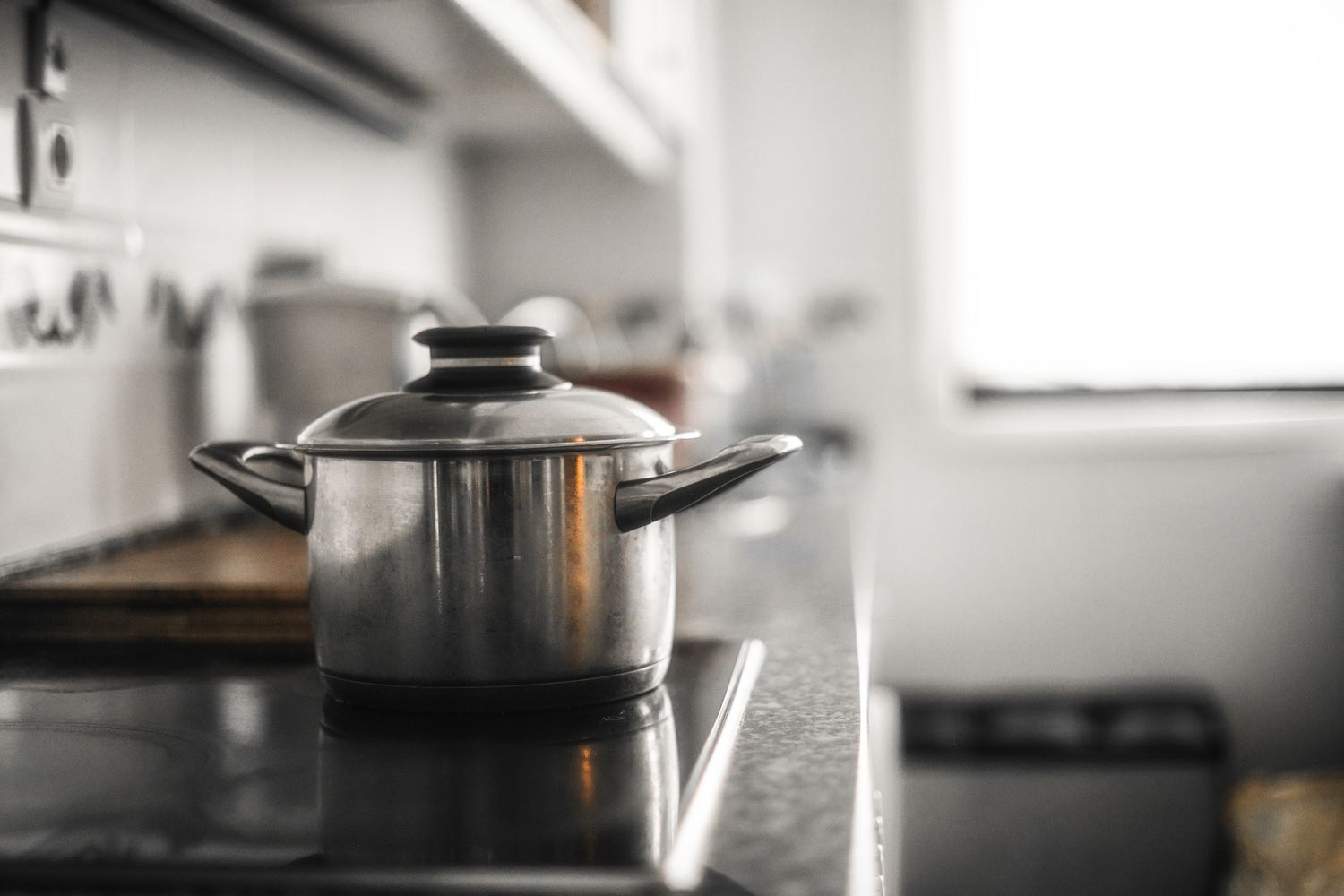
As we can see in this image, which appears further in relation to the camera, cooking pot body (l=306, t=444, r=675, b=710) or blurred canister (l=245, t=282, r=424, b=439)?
blurred canister (l=245, t=282, r=424, b=439)

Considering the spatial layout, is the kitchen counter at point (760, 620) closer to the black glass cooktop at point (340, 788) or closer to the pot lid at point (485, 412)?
the black glass cooktop at point (340, 788)

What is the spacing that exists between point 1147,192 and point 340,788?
8.85ft

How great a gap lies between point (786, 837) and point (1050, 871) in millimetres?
2144

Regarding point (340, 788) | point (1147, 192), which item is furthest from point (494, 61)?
point (1147, 192)

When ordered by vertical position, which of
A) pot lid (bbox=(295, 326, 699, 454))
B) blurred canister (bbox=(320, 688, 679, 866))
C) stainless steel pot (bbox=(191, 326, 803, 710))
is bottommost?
blurred canister (bbox=(320, 688, 679, 866))

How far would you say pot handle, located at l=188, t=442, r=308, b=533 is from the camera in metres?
0.66

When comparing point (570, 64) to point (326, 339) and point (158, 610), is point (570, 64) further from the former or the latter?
point (158, 610)

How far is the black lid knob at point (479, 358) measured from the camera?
0.62 m

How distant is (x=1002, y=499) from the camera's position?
9.07 ft

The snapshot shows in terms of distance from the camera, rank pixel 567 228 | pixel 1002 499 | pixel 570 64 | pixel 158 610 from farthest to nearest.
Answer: pixel 1002 499, pixel 567 228, pixel 570 64, pixel 158 610

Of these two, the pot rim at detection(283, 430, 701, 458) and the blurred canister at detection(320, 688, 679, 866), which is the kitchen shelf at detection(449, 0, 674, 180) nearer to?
the pot rim at detection(283, 430, 701, 458)

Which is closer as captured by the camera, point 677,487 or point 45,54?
point 677,487

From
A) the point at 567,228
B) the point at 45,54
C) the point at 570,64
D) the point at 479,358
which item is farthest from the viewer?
the point at 567,228

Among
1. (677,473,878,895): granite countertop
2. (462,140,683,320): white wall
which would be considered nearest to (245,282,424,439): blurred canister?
(677,473,878,895): granite countertop
